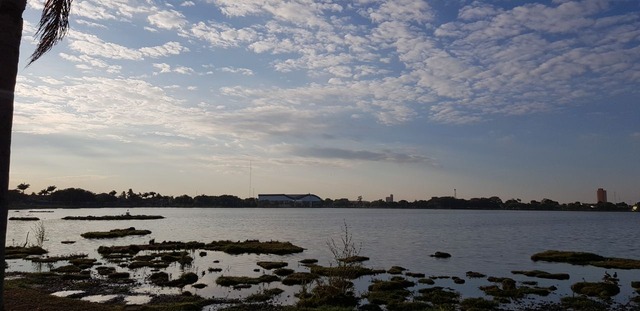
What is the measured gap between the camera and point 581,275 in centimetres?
4950

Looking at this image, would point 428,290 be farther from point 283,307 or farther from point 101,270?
point 101,270

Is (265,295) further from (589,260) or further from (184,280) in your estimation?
(589,260)

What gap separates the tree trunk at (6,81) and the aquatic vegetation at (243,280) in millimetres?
33971

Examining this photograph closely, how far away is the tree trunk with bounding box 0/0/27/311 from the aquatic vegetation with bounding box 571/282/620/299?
39.5 meters

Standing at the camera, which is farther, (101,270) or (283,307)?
(101,270)

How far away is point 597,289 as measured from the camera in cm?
3766

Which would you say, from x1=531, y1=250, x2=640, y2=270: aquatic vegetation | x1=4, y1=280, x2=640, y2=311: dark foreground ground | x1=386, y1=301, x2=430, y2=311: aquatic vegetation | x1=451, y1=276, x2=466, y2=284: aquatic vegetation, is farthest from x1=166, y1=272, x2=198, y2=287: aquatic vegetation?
x1=531, y1=250, x2=640, y2=270: aquatic vegetation

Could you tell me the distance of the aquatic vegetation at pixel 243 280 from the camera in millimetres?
40156

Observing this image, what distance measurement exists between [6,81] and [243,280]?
36518 millimetres

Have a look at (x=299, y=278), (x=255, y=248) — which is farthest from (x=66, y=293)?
(x=255, y=248)

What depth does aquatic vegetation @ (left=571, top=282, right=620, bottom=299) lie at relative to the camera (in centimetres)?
3653

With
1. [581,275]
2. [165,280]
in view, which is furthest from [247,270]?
[581,275]

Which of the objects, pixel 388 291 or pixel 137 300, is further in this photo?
pixel 388 291

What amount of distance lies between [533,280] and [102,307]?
120ft
